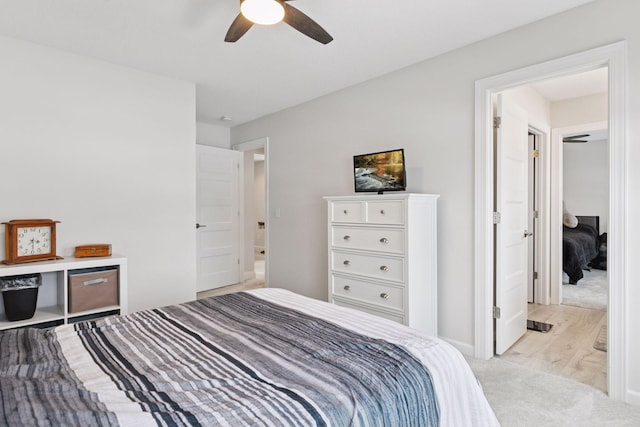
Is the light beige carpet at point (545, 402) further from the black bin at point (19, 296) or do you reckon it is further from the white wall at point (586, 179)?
the white wall at point (586, 179)

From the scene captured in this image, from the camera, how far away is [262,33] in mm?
2578

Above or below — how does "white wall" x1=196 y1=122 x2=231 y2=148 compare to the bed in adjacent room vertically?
above

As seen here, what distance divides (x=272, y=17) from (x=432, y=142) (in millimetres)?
1715

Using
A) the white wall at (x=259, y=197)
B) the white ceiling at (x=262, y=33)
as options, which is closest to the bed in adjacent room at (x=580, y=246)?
the white ceiling at (x=262, y=33)

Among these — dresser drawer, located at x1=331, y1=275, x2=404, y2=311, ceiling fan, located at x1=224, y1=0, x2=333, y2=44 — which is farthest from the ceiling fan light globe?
dresser drawer, located at x1=331, y1=275, x2=404, y2=311

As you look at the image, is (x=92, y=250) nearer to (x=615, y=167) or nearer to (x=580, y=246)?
(x=615, y=167)

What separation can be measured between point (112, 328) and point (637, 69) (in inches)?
123

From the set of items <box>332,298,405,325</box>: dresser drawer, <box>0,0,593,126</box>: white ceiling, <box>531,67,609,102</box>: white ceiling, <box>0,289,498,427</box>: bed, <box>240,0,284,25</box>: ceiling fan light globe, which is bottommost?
<box>332,298,405,325</box>: dresser drawer

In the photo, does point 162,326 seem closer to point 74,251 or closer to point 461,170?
point 74,251

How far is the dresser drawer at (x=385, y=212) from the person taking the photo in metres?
2.68

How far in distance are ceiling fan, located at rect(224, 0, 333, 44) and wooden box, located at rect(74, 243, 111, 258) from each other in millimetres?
1906

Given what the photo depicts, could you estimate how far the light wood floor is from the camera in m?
2.50

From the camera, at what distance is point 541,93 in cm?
387

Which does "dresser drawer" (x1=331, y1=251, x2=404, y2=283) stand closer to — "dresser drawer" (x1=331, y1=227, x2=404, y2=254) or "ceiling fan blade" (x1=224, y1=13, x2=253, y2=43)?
"dresser drawer" (x1=331, y1=227, x2=404, y2=254)
